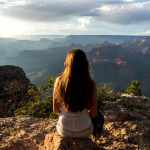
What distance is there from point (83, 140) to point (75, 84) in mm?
1141

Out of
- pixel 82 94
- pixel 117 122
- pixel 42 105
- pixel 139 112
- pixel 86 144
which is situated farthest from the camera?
pixel 42 105

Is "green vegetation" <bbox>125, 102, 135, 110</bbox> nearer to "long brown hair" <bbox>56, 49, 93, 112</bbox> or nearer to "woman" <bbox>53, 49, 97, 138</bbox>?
"woman" <bbox>53, 49, 97, 138</bbox>

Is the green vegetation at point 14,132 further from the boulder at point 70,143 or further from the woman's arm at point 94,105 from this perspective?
the woman's arm at point 94,105

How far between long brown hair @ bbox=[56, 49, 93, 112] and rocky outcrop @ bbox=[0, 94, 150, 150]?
747 mm

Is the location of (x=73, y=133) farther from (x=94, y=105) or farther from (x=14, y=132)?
(x=14, y=132)

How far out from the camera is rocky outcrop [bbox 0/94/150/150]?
2460 millimetres

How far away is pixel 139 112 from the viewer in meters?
5.67

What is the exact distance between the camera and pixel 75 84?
2092 mm

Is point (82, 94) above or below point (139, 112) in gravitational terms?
above

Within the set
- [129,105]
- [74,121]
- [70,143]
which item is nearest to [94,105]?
[74,121]

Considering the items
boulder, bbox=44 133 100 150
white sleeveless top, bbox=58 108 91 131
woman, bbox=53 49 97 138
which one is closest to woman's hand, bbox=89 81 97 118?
woman, bbox=53 49 97 138

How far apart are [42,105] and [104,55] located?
13872cm

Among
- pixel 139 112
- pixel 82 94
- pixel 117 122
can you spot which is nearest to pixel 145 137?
pixel 117 122

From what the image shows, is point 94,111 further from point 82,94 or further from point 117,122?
point 117,122
